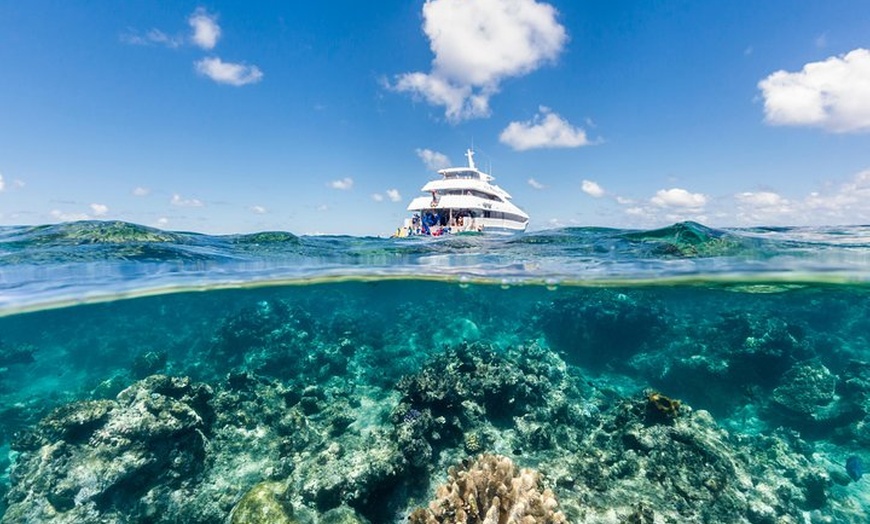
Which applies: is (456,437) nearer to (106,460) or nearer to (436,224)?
(106,460)

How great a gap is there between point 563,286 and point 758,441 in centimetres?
1237

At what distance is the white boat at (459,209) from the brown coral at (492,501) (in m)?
20.1

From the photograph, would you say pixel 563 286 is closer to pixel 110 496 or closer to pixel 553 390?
pixel 553 390

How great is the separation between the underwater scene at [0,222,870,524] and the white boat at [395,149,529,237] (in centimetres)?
411

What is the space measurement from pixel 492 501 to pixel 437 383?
490cm

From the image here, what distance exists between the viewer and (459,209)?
2641 cm

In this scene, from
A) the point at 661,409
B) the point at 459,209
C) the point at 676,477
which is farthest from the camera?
the point at 459,209

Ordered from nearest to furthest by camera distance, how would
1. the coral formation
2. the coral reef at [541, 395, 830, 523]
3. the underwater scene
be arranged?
the coral formation, the coral reef at [541, 395, 830, 523], the underwater scene

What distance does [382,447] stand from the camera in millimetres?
8305

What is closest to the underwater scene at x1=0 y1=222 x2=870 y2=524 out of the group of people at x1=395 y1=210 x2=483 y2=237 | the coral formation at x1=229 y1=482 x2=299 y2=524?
the coral formation at x1=229 y1=482 x2=299 y2=524

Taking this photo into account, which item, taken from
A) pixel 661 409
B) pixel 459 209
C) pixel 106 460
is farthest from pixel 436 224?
pixel 106 460

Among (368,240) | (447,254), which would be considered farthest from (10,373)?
(447,254)

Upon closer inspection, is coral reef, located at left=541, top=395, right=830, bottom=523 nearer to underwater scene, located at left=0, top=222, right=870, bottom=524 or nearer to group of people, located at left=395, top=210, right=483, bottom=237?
underwater scene, located at left=0, top=222, right=870, bottom=524

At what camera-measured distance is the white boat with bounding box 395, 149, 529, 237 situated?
1031 inches
